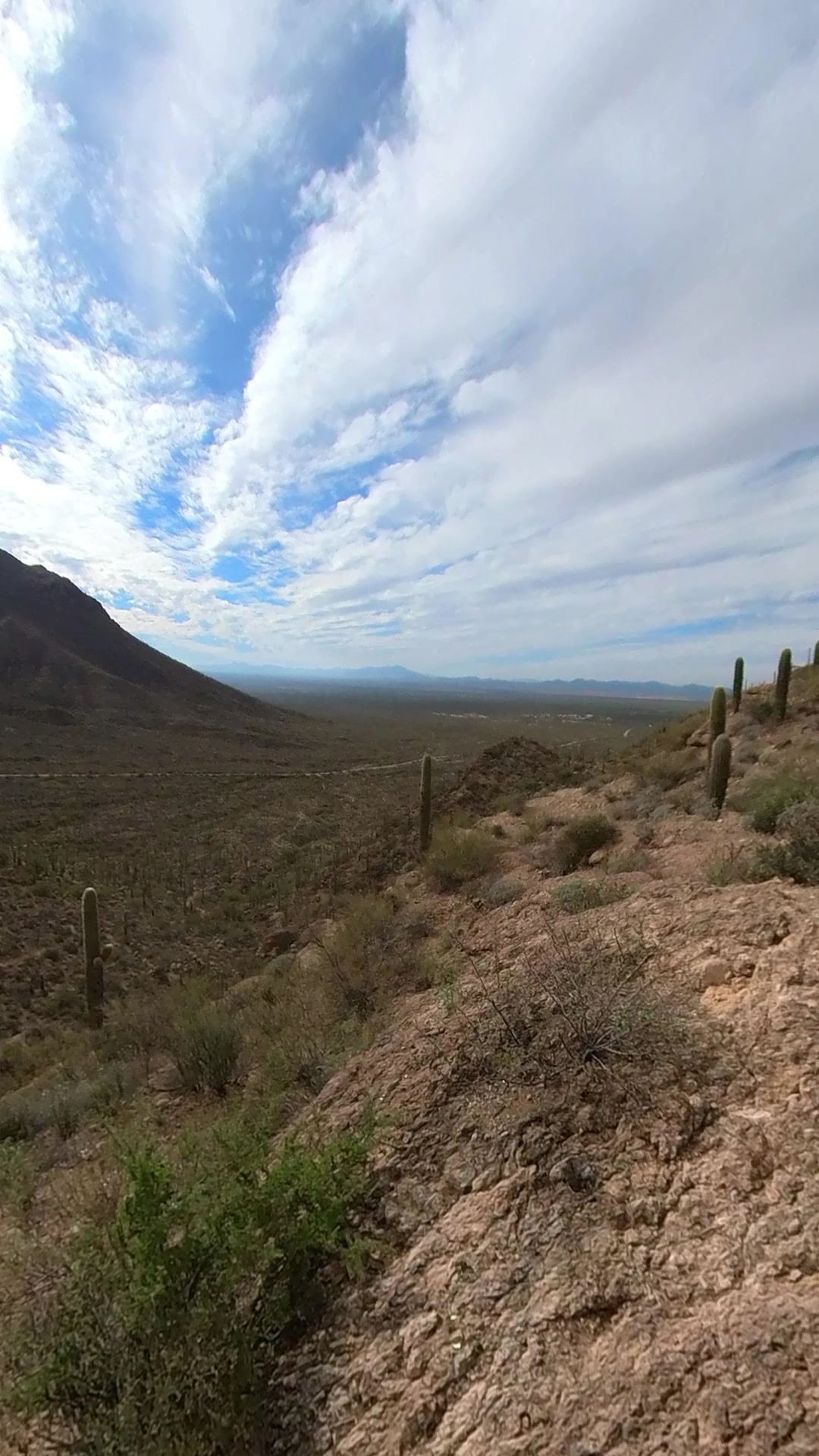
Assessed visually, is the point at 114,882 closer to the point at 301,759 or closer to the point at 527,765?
the point at 527,765

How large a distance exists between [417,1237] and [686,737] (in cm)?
1843

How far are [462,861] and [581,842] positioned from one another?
7.15ft

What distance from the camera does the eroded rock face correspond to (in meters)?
2.19

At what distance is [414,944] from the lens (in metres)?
8.91

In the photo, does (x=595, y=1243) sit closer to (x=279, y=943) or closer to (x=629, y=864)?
(x=629, y=864)

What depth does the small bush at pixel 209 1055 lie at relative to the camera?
22.0 feet

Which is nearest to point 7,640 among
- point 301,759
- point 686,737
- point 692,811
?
point 301,759

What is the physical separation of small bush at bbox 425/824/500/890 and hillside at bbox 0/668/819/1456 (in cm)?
588

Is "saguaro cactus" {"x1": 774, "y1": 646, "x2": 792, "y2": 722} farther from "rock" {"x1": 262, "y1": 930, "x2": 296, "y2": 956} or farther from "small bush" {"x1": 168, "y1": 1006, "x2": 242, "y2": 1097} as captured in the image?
"small bush" {"x1": 168, "y1": 1006, "x2": 242, "y2": 1097}

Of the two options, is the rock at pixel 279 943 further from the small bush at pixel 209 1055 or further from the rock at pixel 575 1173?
the rock at pixel 575 1173

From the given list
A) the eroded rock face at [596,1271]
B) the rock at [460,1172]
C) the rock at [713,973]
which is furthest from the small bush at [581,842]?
the rock at [460,1172]

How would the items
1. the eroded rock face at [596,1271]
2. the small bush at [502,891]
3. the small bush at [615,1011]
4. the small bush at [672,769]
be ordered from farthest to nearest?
1. the small bush at [672,769]
2. the small bush at [502,891]
3. the small bush at [615,1011]
4. the eroded rock face at [596,1271]

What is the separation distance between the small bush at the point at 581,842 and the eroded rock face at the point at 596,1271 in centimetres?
689

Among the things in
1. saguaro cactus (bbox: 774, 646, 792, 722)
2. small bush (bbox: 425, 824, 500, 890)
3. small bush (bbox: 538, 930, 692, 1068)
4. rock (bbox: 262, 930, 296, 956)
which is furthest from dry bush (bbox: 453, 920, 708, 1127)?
saguaro cactus (bbox: 774, 646, 792, 722)
